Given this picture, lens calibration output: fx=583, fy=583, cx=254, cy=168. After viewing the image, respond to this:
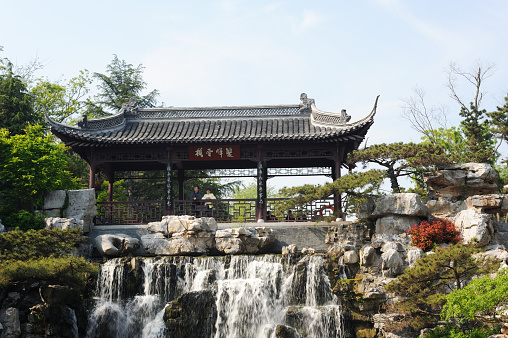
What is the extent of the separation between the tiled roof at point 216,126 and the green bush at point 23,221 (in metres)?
2.97

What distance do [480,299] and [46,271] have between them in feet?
30.4

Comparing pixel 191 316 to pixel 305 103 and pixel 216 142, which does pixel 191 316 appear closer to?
pixel 216 142

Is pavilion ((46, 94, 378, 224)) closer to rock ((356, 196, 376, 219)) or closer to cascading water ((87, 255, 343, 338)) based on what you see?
rock ((356, 196, 376, 219))

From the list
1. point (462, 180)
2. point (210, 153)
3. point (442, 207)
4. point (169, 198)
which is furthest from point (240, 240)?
point (462, 180)

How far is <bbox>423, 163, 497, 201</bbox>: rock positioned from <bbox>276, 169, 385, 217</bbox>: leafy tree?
202 cm

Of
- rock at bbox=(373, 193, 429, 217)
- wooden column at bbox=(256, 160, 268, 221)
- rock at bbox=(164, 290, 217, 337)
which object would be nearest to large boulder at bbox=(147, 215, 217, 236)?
wooden column at bbox=(256, 160, 268, 221)

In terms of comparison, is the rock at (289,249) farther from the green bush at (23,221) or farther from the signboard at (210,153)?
→ the green bush at (23,221)

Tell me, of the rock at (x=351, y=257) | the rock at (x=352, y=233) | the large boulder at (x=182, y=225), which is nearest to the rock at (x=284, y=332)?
the rock at (x=351, y=257)

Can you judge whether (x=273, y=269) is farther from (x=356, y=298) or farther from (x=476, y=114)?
(x=476, y=114)

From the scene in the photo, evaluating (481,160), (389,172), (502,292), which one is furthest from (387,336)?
(481,160)

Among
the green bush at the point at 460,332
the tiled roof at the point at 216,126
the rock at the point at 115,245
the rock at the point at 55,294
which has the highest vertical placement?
the tiled roof at the point at 216,126

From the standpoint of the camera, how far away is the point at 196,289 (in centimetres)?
1493

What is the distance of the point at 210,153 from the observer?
19422 millimetres

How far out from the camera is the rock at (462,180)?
16.9 m
